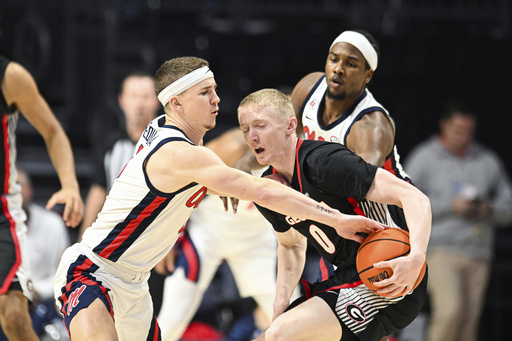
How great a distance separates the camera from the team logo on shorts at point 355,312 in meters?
4.57

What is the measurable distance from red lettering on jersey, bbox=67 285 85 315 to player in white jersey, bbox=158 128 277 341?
2.55m

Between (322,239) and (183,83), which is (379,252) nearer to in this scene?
(322,239)

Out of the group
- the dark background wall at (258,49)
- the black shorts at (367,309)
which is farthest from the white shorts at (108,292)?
the dark background wall at (258,49)

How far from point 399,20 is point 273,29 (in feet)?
4.70

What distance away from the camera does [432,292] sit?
851 centimetres

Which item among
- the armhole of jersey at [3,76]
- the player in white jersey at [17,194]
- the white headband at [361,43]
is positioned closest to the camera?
the player in white jersey at [17,194]

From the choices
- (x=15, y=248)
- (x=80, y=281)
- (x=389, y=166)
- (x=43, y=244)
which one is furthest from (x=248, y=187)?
(x=43, y=244)

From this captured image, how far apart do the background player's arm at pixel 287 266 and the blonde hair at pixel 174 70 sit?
1073 millimetres

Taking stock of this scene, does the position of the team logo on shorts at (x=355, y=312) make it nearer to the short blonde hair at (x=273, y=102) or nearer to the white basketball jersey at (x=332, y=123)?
the short blonde hair at (x=273, y=102)

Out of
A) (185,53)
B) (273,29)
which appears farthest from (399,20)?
(185,53)

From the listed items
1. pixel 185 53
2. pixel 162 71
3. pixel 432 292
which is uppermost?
pixel 162 71

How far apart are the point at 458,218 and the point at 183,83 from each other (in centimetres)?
457

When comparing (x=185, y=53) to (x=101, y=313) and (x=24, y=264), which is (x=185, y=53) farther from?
(x=101, y=313)

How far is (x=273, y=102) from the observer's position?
4648 mm
